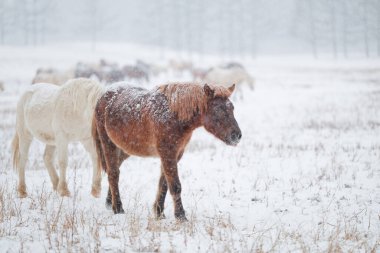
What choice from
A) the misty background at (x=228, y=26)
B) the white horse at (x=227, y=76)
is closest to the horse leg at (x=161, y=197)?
the white horse at (x=227, y=76)

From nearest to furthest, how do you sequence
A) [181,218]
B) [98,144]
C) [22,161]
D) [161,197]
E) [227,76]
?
[181,218], [161,197], [98,144], [22,161], [227,76]

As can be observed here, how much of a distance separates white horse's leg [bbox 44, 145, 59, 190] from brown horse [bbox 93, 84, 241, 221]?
196 centimetres

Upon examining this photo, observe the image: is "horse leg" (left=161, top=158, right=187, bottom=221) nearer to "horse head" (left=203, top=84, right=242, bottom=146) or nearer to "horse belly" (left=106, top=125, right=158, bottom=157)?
"horse belly" (left=106, top=125, right=158, bottom=157)

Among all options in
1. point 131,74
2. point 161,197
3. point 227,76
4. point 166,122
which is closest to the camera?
point 166,122

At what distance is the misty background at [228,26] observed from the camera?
55.6 m

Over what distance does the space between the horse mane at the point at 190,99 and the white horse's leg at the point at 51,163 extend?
3142mm

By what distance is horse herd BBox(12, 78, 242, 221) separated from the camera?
399cm

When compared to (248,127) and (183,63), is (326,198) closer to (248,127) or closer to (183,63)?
(248,127)

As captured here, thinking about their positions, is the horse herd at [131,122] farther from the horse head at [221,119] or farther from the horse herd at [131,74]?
the horse herd at [131,74]

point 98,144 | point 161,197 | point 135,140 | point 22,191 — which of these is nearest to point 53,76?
point 22,191

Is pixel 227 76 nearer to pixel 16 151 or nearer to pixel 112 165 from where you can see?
pixel 16 151

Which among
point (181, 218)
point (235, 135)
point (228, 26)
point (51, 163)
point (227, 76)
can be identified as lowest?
point (181, 218)

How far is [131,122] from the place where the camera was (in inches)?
169

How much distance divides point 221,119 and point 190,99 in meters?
0.43
